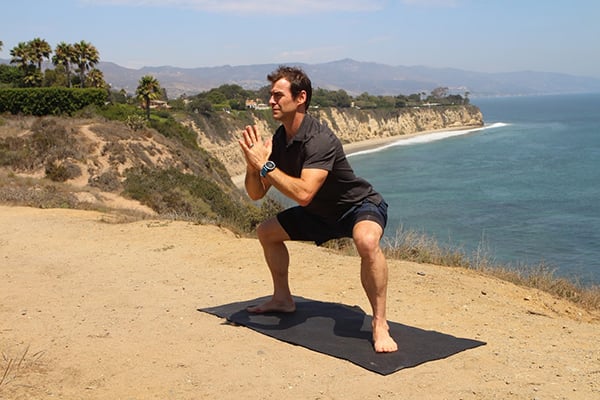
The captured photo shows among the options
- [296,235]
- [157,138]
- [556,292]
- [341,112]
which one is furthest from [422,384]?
[341,112]

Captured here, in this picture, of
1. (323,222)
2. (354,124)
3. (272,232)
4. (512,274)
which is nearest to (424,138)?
(354,124)

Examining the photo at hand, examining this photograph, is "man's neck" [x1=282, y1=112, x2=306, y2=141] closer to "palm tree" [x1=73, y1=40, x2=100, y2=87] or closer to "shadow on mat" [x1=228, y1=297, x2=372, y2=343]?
"shadow on mat" [x1=228, y1=297, x2=372, y2=343]

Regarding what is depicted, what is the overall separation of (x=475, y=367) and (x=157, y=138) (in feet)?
102

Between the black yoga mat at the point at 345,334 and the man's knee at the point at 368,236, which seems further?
the man's knee at the point at 368,236

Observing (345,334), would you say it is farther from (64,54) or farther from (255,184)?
(64,54)

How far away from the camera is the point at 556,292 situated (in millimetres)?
8766

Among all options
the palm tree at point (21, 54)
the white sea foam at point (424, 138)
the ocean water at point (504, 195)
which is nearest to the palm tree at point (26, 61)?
the palm tree at point (21, 54)

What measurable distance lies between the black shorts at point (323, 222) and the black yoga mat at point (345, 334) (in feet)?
2.37

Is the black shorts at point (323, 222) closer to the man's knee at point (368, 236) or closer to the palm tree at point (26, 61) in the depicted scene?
the man's knee at point (368, 236)

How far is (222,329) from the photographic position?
5.42 meters

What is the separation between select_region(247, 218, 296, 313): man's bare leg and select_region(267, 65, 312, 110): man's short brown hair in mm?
1120

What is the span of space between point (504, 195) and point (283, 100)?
140ft

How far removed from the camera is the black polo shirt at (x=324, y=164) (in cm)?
474

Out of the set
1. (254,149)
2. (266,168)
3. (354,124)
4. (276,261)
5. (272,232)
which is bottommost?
(354,124)
